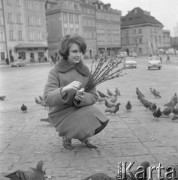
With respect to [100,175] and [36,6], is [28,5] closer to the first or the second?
[36,6]

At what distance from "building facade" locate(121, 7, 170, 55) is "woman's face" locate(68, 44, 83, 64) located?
3103 inches

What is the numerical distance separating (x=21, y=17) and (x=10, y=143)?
169 feet

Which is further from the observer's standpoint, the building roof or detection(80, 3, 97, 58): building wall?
the building roof

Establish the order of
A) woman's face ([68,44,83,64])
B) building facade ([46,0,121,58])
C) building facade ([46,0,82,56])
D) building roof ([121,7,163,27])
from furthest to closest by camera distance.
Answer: building roof ([121,7,163,27]) < building facade ([46,0,121,58]) < building facade ([46,0,82,56]) < woman's face ([68,44,83,64])

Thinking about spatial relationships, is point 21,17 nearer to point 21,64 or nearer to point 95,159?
point 21,64

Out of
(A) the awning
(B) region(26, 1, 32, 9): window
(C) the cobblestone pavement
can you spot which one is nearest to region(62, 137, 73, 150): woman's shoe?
(C) the cobblestone pavement

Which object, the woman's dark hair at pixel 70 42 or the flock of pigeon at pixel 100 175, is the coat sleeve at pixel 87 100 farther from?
A: the flock of pigeon at pixel 100 175

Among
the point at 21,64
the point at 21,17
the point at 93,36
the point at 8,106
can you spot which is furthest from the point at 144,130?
the point at 93,36

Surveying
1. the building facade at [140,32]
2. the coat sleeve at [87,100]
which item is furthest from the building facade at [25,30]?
the coat sleeve at [87,100]

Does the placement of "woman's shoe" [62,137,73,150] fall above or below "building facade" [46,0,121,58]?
below

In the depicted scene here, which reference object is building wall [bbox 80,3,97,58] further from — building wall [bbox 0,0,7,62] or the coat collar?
the coat collar

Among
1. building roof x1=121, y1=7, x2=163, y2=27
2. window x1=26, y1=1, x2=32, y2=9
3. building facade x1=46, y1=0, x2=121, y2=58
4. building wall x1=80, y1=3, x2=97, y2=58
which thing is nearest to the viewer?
window x1=26, y1=1, x2=32, y2=9

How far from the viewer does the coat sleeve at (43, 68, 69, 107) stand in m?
3.76

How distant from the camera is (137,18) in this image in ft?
282
